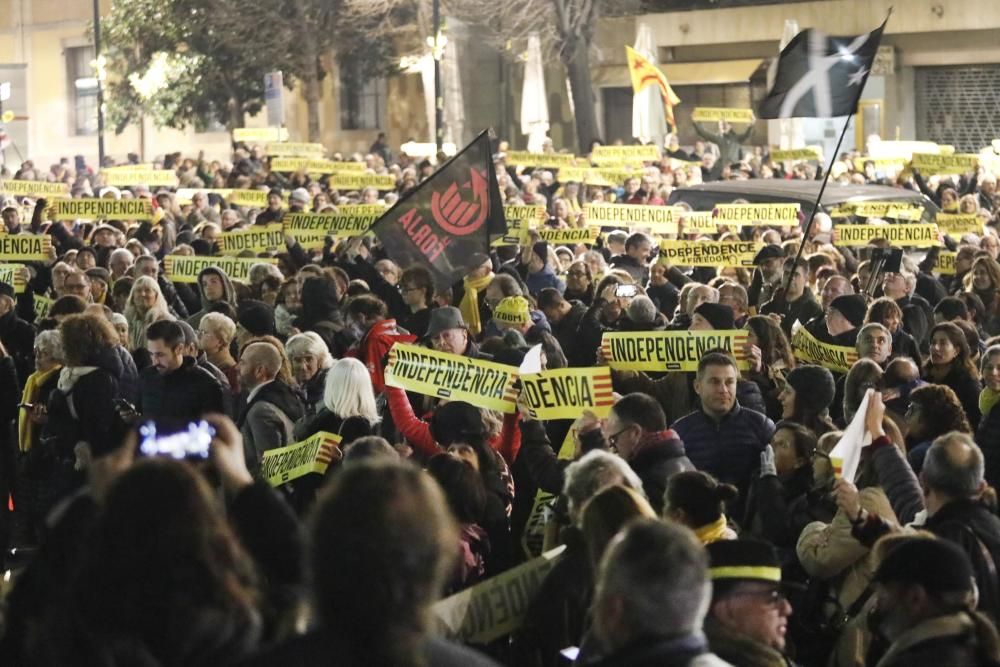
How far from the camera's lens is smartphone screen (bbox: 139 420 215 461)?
5.55m

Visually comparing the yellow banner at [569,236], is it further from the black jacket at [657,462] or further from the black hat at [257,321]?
the black jacket at [657,462]

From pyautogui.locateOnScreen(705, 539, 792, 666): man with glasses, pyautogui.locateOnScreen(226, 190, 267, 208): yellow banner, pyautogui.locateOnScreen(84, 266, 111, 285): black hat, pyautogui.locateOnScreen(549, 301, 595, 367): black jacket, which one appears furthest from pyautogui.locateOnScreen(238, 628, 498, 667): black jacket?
pyautogui.locateOnScreen(226, 190, 267, 208): yellow banner

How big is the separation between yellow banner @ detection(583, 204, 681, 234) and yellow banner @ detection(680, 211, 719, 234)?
0.11 metres

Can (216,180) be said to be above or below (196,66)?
below

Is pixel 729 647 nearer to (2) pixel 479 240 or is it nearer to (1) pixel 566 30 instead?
(2) pixel 479 240

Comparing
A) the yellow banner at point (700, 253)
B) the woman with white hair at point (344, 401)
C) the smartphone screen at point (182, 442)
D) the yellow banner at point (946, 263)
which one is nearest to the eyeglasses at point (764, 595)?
the smartphone screen at point (182, 442)

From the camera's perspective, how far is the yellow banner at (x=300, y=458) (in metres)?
7.15

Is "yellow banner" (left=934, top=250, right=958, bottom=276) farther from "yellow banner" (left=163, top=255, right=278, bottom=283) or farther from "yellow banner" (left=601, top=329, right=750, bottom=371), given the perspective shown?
"yellow banner" (left=601, top=329, right=750, bottom=371)

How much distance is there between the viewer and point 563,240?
632 inches

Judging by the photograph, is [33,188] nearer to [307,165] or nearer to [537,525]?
[307,165]

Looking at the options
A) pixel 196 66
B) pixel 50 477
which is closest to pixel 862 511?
pixel 50 477

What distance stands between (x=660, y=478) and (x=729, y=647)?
7.05 ft

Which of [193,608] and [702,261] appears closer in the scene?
[193,608]

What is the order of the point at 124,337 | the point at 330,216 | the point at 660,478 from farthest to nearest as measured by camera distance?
the point at 330,216 < the point at 124,337 < the point at 660,478
